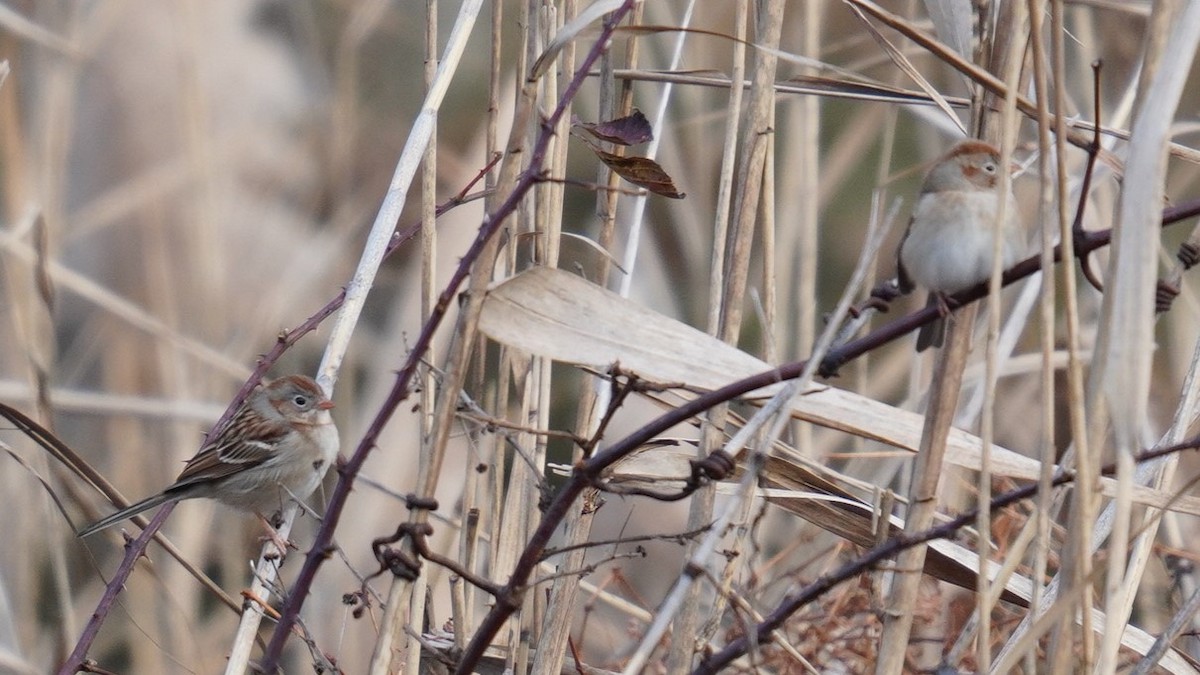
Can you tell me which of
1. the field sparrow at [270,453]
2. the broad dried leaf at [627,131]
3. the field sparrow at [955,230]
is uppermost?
the broad dried leaf at [627,131]

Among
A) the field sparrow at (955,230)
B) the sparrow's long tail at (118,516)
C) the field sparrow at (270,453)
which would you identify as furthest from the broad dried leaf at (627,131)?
the field sparrow at (270,453)

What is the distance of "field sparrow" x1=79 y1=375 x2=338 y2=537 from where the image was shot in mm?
2764

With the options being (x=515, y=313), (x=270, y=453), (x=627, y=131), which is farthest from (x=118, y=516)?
(x=627, y=131)

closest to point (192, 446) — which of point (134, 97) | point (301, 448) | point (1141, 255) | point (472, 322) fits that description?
point (301, 448)

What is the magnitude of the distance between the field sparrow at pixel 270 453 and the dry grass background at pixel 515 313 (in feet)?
0.51

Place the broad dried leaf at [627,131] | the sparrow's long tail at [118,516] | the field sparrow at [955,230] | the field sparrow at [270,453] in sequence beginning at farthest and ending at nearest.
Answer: the field sparrow at [270,453], the sparrow's long tail at [118,516], the field sparrow at [955,230], the broad dried leaf at [627,131]

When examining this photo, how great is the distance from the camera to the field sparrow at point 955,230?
151 cm

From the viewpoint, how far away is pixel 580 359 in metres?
1.21

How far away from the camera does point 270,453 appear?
9.83 ft

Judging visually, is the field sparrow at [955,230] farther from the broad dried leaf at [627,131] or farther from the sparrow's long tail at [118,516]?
the sparrow's long tail at [118,516]

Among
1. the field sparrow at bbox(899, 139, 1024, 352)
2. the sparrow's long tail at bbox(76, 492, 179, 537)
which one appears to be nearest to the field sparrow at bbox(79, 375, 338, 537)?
→ the sparrow's long tail at bbox(76, 492, 179, 537)

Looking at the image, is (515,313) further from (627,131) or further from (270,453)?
(270,453)

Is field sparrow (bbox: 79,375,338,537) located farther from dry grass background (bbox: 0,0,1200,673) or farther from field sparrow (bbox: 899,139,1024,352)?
field sparrow (bbox: 899,139,1024,352)

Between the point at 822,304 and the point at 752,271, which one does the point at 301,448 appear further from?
the point at 822,304
